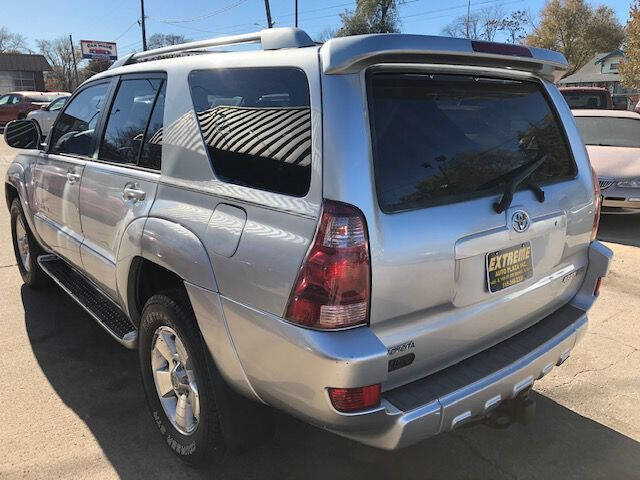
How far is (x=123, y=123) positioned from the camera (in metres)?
3.18

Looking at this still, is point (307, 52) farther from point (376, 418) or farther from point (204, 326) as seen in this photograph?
point (376, 418)

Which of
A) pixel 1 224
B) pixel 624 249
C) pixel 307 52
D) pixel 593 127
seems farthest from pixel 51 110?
pixel 307 52

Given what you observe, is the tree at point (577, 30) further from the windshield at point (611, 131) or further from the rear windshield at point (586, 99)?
the windshield at point (611, 131)

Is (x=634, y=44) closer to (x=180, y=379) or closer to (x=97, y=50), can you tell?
(x=180, y=379)

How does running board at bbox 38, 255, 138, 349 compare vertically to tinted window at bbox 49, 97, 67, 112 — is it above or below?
below

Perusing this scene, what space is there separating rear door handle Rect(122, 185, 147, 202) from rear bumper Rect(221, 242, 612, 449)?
0.90 meters

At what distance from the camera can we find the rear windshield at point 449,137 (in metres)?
2.02

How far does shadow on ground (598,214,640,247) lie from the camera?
275 inches

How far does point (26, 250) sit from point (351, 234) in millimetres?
4140

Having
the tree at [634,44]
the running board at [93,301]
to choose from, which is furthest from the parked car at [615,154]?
the tree at [634,44]

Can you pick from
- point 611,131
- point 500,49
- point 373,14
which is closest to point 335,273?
point 500,49

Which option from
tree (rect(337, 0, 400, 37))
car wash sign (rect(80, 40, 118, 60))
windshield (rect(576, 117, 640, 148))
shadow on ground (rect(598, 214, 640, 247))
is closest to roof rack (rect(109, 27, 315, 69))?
shadow on ground (rect(598, 214, 640, 247))

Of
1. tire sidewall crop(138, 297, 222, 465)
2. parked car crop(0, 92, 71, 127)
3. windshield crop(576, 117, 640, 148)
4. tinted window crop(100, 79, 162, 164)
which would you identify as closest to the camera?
tire sidewall crop(138, 297, 222, 465)

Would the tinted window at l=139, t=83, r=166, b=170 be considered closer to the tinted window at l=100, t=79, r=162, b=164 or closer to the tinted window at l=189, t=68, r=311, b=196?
the tinted window at l=100, t=79, r=162, b=164
